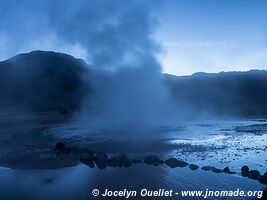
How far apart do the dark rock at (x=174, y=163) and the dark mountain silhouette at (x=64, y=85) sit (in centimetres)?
5752

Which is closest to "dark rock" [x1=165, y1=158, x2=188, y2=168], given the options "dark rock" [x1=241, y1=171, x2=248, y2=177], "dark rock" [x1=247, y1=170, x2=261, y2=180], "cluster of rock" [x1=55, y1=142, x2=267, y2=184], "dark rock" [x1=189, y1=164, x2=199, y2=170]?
"cluster of rock" [x1=55, y1=142, x2=267, y2=184]

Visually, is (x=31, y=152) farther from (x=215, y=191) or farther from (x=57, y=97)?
(x=57, y=97)

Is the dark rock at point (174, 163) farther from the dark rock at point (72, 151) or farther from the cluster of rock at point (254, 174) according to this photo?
the dark rock at point (72, 151)

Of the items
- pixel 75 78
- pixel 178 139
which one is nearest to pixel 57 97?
pixel 75 78

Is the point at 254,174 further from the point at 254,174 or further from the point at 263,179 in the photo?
the point at 263,179

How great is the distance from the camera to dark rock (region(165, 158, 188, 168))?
1263cm

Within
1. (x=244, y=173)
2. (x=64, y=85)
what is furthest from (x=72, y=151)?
(x=64, y=85)

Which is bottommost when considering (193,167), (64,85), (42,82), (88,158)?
(193,167)

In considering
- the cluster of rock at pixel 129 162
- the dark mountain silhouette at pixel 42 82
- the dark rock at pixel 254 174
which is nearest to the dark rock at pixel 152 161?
the cluster of rock at pixel 129 162

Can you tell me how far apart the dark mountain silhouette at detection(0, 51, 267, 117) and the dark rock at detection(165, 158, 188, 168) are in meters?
57.5

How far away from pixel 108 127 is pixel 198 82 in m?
81.1

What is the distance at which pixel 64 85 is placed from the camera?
90375mm

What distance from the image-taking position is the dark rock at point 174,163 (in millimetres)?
12626

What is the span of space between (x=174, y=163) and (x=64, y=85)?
3160 inches
